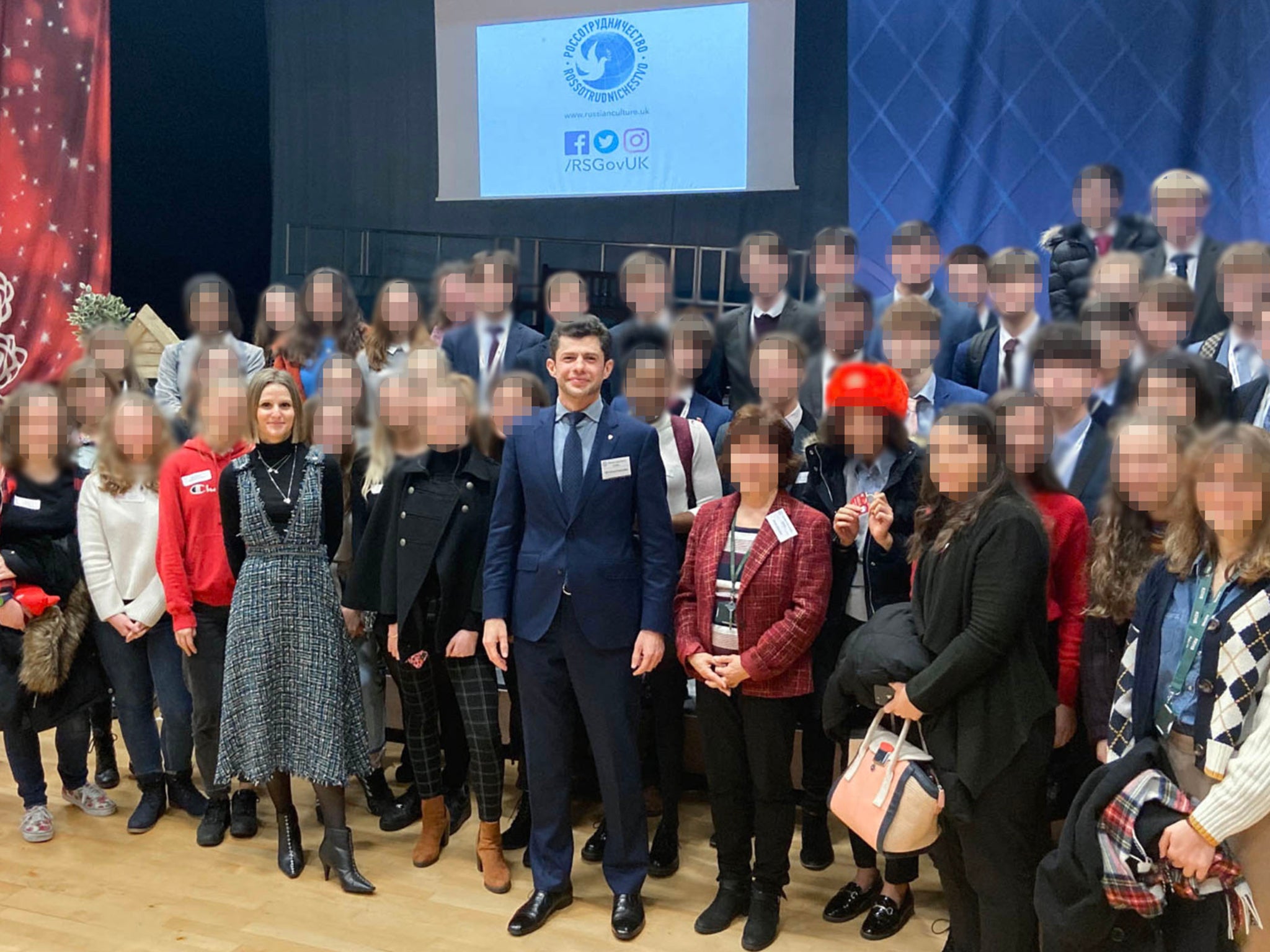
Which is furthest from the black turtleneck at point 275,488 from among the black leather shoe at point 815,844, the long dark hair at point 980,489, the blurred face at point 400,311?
the long dark hair at point 980,489

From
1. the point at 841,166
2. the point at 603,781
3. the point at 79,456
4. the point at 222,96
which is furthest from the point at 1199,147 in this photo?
the point at 222,96

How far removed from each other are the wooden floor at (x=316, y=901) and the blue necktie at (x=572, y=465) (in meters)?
1.09

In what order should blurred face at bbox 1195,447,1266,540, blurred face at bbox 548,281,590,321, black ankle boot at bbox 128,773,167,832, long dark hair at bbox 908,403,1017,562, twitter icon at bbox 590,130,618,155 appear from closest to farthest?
blurred face at bbox 1195,447,1266,540 → long dark hair at bbox 908,403,1017,562 → black ankle boot at bbox 128,773,167,832 → blurred face at bbox 548,281,590,321 → twitter icon at bbox 590,130,618,155

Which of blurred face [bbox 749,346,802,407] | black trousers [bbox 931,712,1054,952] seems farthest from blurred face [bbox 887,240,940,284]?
black trousers [bbox 931,712,1054,952]

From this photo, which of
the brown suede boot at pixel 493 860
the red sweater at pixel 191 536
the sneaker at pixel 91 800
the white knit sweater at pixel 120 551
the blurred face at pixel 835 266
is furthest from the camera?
the blurred face at pixel 835 266

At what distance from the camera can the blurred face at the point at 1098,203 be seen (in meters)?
3.91

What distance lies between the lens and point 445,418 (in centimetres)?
301

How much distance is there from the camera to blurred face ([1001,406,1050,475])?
2.30 meters

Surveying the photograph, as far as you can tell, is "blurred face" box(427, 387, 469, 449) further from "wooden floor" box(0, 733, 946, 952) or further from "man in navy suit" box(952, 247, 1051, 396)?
"man in navy suit" box(952, 247, 1051, 396)

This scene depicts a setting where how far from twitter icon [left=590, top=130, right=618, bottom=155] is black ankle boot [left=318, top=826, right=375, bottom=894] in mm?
3845

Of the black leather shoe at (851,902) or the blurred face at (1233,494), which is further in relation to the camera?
the black leather shoe at (851,902)

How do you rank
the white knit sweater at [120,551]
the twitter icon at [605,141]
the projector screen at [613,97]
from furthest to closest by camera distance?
the twitter icon at [605,141] < the projector screen at [613,97] < the white knit sweater at [120,551]

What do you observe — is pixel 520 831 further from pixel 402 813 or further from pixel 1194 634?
pixel 1194 634

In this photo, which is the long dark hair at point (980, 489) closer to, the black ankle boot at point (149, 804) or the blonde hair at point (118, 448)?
the blonde hair at point (118, 448)
